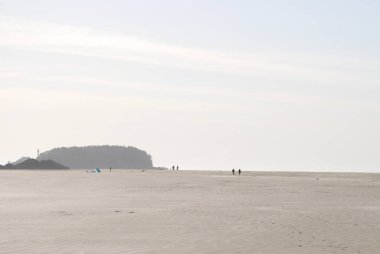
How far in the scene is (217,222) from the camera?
23.6 m

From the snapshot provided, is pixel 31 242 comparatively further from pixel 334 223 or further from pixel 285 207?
pixel 285 207

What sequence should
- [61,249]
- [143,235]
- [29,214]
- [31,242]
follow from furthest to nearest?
1. [29,214]
2. [143,235]
3. [31,242]
4. [61,249]

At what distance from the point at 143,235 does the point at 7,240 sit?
4049mm

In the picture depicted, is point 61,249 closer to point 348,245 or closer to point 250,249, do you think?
point 250,249

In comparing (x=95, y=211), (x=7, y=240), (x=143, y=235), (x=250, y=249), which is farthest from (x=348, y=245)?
(x=95, y=211)

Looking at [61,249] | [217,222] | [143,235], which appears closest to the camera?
[61,249]

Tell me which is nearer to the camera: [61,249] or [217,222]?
[61,249]

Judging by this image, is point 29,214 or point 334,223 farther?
point 29,214

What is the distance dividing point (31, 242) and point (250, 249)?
5986mm

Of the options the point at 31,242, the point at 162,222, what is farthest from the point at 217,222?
the point at 31,242

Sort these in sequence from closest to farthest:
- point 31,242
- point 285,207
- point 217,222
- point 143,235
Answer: point 31,242, point 143,235, point 217,222, point 285,207

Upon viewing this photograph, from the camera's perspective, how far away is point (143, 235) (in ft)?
64.7

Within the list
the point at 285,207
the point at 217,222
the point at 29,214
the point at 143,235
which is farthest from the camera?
the point at 285,207

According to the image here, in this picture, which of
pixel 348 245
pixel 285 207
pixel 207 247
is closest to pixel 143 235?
pixel 207 247
